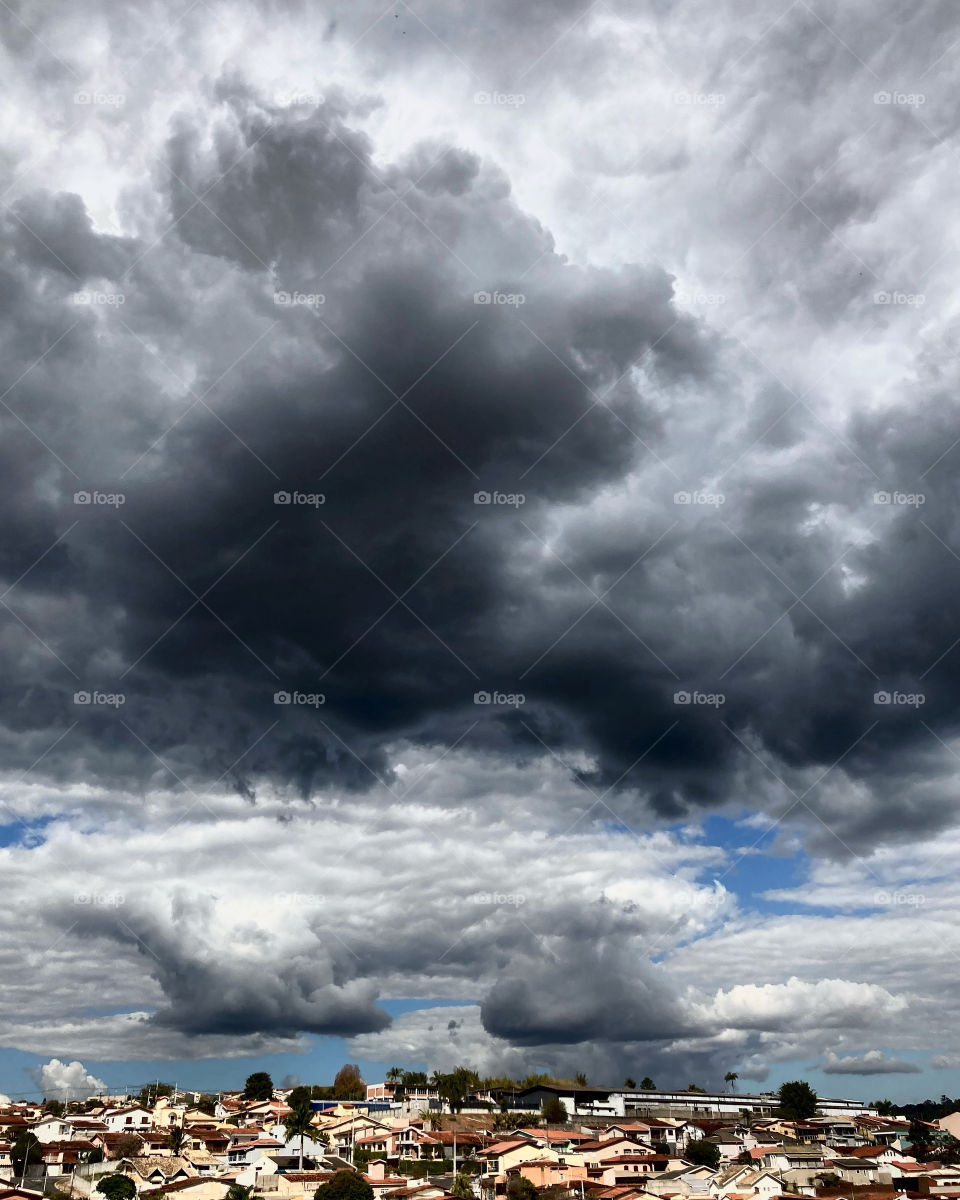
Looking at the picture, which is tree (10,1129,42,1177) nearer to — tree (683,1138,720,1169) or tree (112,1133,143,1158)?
tree (112,1133,143,1158)

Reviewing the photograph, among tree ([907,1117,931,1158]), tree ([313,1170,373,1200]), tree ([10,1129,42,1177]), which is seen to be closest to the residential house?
tree ([10,1129,42,1177])

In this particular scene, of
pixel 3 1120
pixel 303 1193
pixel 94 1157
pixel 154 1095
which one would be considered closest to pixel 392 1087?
pixel 154 1095

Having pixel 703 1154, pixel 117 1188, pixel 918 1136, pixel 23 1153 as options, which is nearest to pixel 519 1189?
pixel 703 1154

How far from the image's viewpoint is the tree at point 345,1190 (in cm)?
8112

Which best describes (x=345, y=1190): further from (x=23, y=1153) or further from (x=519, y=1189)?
(x=23, y=1153)

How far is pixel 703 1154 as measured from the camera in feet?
367

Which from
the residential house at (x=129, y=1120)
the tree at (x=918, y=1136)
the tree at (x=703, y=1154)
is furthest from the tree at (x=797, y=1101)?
the residential house at (x=129, y=1120)

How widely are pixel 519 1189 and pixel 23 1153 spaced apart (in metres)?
54.1

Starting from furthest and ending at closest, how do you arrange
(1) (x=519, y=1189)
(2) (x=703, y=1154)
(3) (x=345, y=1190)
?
(2) (x=703, y=1154) → (1) (x=519, y=1189) → (3) (x=345, y=1190)

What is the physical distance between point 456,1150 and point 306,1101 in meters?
38.1

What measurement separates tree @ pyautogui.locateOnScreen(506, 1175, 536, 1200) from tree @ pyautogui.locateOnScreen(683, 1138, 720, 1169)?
85.3ft

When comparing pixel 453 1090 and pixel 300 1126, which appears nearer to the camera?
pixel 300 1126

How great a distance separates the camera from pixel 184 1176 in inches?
4060

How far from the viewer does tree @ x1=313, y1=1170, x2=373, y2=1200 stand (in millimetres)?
81125
